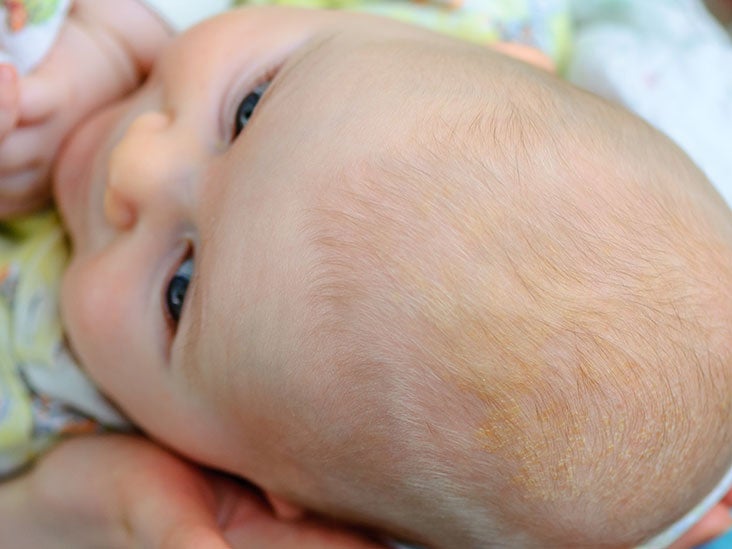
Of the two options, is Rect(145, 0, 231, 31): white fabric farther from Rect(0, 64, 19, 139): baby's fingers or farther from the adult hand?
the adult hand

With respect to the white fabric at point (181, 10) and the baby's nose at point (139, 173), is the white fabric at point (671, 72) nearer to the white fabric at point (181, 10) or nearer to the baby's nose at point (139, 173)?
the white fabric at point (181, 10)

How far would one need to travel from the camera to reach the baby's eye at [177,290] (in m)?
0.88

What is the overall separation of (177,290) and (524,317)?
405mm

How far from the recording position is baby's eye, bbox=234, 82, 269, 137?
0.90 m

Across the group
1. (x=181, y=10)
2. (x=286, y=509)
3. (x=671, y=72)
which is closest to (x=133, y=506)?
(x=286, y=509)

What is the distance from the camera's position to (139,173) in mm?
856

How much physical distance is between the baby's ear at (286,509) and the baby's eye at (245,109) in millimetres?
423

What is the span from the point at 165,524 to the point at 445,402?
1.23 ft

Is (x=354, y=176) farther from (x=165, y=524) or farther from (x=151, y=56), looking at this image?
(x=151, y=56)

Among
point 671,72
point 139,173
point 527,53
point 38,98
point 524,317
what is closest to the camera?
point 524,317

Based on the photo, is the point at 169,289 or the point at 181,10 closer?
the point at 169,289

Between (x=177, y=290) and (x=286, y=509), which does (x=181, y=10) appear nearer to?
(x=177, y=290)

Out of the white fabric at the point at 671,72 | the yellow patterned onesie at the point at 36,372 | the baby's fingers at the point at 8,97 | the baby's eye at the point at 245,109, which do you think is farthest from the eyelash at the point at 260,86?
the white fabric at the point at 671,72

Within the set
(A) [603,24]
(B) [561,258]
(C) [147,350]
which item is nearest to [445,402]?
(B) [561,258]
